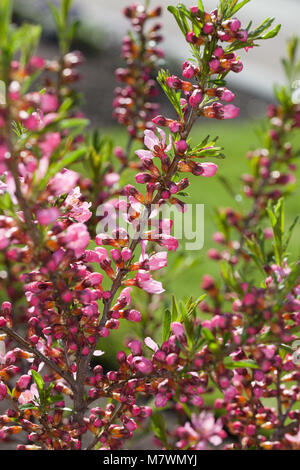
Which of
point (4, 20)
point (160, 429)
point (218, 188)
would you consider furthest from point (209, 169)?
point (218, 188)

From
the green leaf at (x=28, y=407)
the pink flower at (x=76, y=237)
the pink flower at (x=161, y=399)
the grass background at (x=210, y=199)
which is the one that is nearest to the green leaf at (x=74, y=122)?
the pink flower at (x=76, y=237)

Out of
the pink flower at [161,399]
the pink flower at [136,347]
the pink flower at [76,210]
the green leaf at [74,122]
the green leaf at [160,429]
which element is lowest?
the green leaf at [160,429]

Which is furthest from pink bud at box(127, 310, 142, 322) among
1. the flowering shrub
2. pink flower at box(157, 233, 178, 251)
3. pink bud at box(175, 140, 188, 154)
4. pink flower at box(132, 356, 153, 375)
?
pink bud at box(175, 140, 188, 154)

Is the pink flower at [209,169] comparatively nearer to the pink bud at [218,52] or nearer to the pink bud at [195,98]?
the pink bud at [195,98]

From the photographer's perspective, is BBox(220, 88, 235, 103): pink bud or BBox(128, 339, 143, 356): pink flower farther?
BBox(128, 339, 143, 356): pink flower

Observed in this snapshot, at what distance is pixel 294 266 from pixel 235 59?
1.98 feet

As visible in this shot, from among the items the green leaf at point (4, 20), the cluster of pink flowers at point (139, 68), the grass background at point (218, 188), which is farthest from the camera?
the grass background at point (218, 188)

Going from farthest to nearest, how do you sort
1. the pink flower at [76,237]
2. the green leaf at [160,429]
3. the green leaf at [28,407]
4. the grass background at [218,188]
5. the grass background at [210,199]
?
the grass background at [218,188]
the grass background at [210,199]
the green leaf at [160,429]
the green leaf at [28,407]
the pink flower at [76,237]

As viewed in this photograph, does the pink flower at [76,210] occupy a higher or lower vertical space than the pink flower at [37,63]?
lower

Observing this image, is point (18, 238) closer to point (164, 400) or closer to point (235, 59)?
point (164, 400)

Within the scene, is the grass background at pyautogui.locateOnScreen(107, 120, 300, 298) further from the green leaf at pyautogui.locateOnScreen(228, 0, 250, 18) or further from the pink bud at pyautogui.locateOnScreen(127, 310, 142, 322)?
the green leaf at pyautogui.locateOnScreen(228, 0, 250, 18)

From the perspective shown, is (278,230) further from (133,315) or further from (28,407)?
(28,407)

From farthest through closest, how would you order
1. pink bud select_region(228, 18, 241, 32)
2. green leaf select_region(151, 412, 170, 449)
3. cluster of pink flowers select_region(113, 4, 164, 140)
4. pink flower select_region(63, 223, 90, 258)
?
cluster of pink flowers select_region(113, 4, 164, 140) < green leaf select_region(151, 412, 170, 449) < pink bud select_region(228, 18, 241, 32) < pink flower select_region(63, 223, 90, 258)

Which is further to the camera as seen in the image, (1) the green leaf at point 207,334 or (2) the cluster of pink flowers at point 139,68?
(2) the cluster of pink flowers at point 139,68
